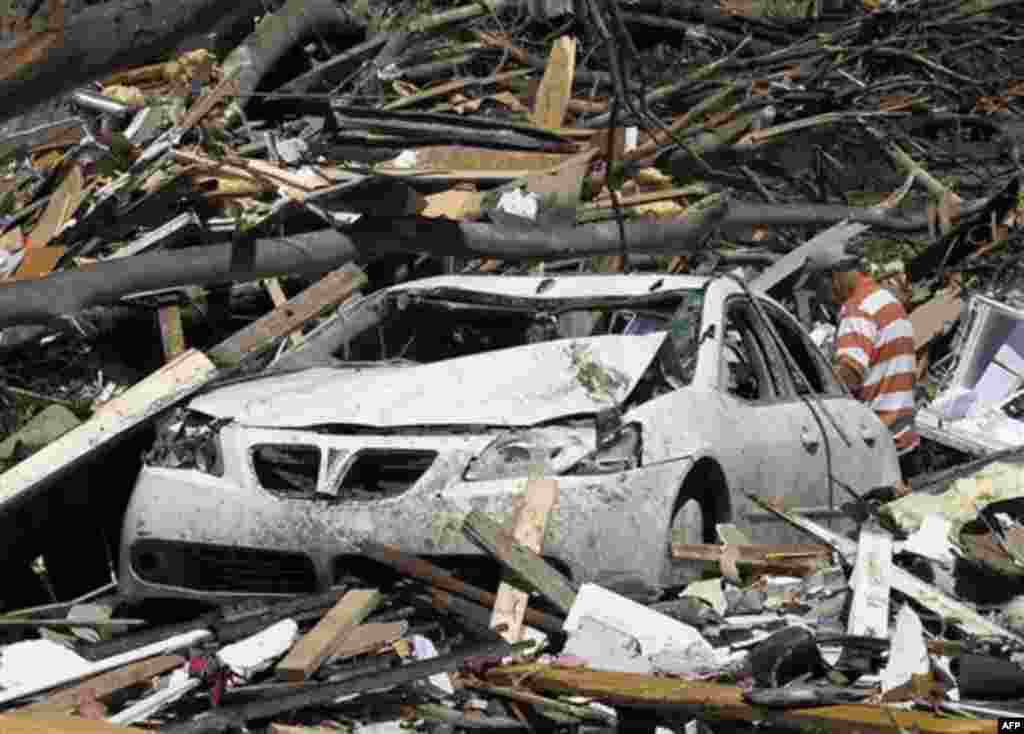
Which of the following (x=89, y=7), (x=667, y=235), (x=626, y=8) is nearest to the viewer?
(x=89, y=7)

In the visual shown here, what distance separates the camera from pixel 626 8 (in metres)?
18.0

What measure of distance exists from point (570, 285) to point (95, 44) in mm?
5078

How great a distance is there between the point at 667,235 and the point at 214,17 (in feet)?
24.7

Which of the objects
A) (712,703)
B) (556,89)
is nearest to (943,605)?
(712,703)

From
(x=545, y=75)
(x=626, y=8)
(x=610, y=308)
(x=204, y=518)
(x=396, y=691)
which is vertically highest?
(x=626, y=8)

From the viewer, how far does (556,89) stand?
13875 millimetres

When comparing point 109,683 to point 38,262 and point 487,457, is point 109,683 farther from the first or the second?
point 38,262

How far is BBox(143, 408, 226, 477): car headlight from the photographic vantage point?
7.59m

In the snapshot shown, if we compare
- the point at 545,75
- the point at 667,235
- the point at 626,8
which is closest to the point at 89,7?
the point at 667,235

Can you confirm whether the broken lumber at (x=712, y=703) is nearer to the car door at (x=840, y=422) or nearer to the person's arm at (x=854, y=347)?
the car door at (x=840, y=422)

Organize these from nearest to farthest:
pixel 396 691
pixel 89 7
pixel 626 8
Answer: pixel 89 7, pixel 396 691, pixel 626 8

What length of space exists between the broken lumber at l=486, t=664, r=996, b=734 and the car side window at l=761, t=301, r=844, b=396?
2828 millimetres

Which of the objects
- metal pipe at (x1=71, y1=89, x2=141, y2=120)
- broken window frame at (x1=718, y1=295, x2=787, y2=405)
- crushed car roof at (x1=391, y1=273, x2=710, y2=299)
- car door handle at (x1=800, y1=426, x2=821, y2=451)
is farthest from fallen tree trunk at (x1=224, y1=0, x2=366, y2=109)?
car door handle at (x1=800, y1=426, x2=821, y2=451)

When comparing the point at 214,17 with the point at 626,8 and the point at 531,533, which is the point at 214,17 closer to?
the point at 531,533
